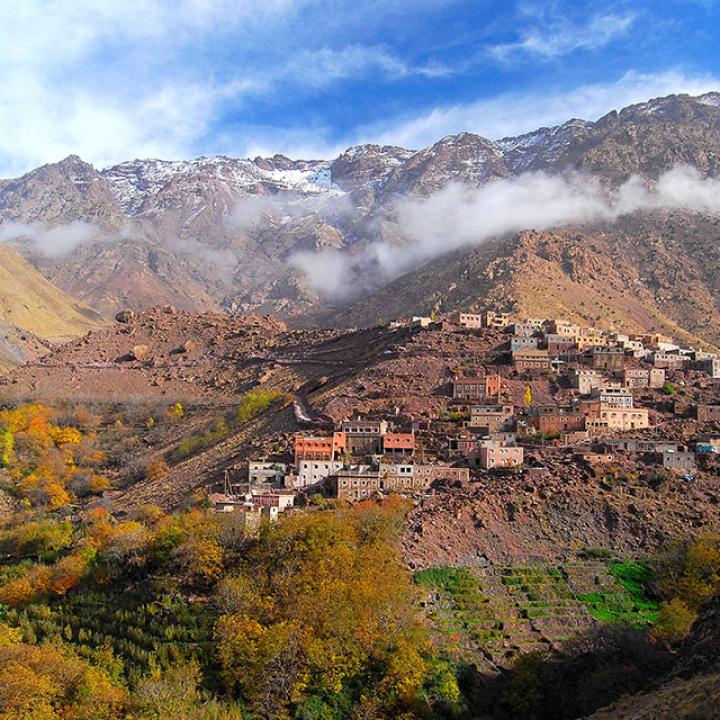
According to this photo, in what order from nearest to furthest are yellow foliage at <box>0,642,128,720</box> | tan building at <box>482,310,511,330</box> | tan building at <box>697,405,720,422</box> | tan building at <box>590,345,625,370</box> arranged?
yellow foliage at <box>0,642,128,720</box>, tan building at <box>697,405,720,422</box>, tan building at <box>590,345,625,370</box>, tan building at <box>482,310,511,330</box>

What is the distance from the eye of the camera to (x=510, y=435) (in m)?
62.8

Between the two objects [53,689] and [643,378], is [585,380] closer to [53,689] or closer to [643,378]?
[643,378]

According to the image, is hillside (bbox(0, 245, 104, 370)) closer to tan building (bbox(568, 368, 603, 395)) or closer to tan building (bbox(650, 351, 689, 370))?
tan building (bbox(568, 368, 603, 395))

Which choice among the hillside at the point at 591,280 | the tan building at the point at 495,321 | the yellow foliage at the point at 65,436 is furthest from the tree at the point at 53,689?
the hillside at the point at 591,280

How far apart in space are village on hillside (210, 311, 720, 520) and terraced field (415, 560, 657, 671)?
9.31 metres

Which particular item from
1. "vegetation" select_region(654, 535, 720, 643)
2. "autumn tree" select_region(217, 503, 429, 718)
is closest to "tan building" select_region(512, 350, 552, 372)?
"vegetation" select_region(654, 535, 720, 643)

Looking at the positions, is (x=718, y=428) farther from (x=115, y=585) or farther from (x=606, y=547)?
(x=115, y=585)

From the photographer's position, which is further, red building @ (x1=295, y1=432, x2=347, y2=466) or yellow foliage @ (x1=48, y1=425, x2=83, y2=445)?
yellow foliage @ (x1=48, y1=425, x2=83, y2=445)

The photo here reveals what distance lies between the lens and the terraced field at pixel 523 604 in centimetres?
4166

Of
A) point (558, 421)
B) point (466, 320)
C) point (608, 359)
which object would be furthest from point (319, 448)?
point (466, 320)

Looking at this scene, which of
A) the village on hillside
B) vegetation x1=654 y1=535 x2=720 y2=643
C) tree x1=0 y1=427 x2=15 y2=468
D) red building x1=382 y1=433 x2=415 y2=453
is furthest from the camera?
tree x1=0 y1=427 x2=15 y2=468

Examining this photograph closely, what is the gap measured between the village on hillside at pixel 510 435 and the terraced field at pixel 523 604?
9.31m

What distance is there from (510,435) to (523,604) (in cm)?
1935

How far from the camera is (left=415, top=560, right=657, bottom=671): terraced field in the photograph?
41656mm
